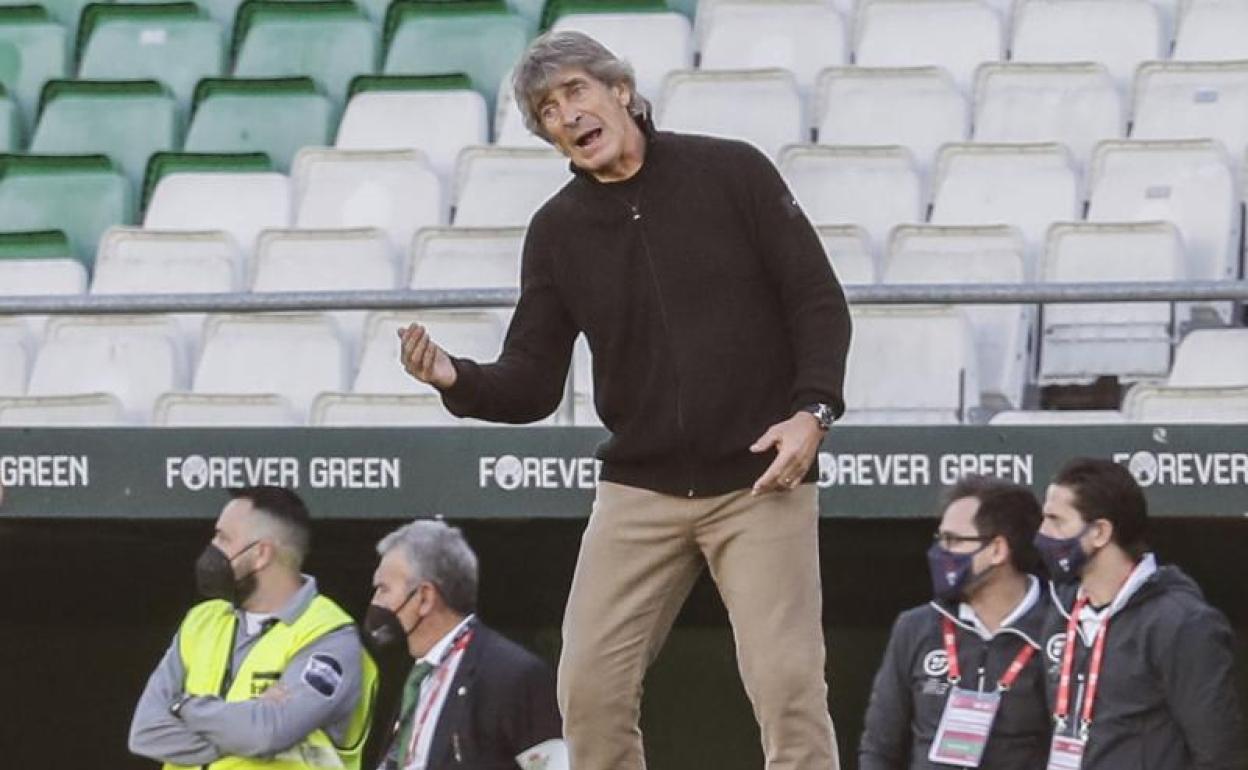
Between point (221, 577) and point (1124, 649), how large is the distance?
2.63 m

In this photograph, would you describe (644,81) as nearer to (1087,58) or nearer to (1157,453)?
(1087,58)

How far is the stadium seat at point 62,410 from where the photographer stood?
8570mm

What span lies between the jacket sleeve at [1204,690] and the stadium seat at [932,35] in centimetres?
395

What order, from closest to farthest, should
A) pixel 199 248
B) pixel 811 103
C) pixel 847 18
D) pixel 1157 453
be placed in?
pixel 1157 453 < pixel 199 248 < pixel 811 103 < pixel 847 18

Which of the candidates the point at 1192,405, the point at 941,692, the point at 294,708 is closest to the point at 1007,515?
the point at 941,692

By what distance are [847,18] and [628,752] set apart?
6.37m

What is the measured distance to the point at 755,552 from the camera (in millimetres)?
5016

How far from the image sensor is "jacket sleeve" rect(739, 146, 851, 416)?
495 centimetres

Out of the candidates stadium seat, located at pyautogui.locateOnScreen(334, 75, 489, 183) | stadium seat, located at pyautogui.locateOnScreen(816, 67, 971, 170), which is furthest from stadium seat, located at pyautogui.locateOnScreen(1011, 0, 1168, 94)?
stadium seat, located at pyautogui.locateOnScreen(334, 75, 489, 183)

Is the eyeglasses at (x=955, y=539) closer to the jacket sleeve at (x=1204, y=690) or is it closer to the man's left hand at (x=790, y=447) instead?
the jacket sleeve at (x=1204, y=690)

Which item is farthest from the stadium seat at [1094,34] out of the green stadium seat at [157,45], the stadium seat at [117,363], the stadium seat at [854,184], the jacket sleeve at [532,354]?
the jacket sleeve at [532,354]

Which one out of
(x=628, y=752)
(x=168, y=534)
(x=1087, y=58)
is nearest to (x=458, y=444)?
(x=168, y=534)

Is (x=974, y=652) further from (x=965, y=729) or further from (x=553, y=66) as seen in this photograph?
(x=553, y=66)

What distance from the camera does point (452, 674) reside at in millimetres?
7781
